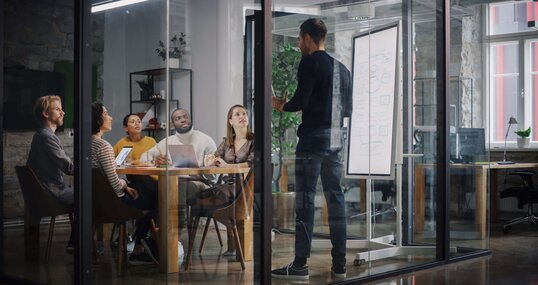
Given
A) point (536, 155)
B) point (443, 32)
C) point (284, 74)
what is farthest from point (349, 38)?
point (536, 155)

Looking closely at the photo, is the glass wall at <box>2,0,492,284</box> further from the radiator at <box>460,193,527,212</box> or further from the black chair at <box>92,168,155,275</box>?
the radiator at <box>460,193,527,212</box>

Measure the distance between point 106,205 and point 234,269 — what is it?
2.82 ft

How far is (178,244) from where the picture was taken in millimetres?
4281

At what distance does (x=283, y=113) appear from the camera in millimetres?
4703

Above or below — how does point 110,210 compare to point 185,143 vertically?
below

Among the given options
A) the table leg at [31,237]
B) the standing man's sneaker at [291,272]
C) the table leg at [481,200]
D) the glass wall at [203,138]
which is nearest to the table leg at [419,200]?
the glass wall at [203,138]

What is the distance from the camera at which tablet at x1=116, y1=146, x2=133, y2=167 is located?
4.34 metres

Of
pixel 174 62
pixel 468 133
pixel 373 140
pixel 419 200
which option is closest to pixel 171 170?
pixel 174 62

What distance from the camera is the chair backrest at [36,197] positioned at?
187 inches

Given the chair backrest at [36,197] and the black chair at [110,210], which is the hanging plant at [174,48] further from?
the chair backrest at [36,197]

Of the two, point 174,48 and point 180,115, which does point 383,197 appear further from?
point 174,48

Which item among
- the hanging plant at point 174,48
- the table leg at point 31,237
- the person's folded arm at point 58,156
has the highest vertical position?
the hanging plant at point 174,48

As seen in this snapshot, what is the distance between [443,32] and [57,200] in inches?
136

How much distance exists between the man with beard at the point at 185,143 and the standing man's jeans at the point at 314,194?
0.67 meters
